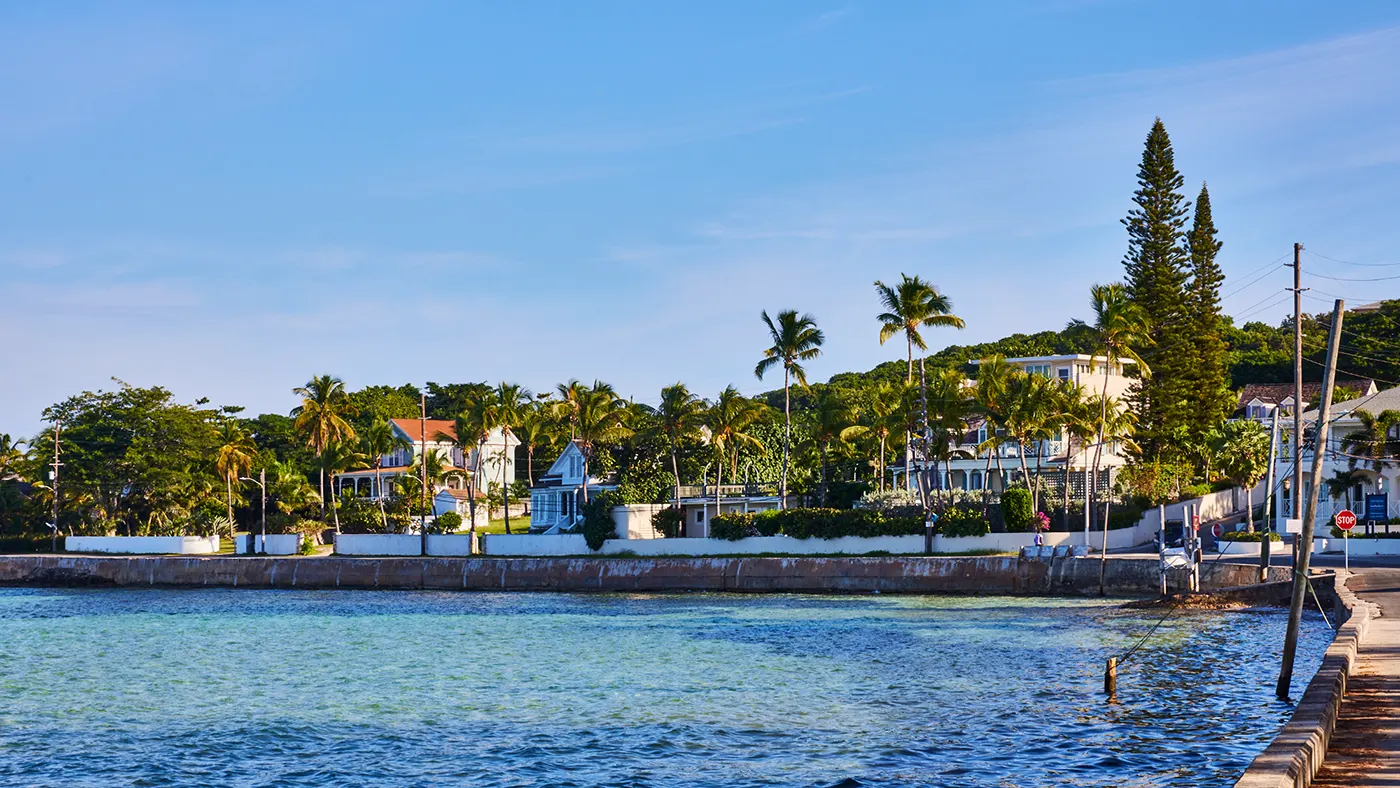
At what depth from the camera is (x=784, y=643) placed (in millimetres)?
37094

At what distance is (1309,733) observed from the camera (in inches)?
560

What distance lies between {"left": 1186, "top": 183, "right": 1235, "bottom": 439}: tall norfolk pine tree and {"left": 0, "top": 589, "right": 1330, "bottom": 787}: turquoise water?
112ft

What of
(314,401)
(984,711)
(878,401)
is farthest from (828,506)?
(984,711)

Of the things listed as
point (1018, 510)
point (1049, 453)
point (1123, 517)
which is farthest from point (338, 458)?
point (1123, 517)

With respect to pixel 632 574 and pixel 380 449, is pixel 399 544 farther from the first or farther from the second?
pixel 632 574

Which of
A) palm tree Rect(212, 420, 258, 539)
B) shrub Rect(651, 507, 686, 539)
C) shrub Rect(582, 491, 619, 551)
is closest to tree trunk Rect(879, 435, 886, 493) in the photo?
shrub Rect(651, 507, 686, 539)

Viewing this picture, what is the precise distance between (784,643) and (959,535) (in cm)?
2204

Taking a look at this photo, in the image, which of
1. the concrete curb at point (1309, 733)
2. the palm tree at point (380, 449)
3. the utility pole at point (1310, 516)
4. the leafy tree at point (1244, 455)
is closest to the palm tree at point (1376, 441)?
the leafy tree at point (1244, 455)

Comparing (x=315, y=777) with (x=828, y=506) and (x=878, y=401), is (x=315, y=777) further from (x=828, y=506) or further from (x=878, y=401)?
(x=878, y=401)

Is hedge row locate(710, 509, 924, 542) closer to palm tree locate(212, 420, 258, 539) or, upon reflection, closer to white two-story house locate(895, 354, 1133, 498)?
white two-story house locate(895, 354, 1133, 498)

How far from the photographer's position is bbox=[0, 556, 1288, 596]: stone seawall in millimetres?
49938

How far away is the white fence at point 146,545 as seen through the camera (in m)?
79.1

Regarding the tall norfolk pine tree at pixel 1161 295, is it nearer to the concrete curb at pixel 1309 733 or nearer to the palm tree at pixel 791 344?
the palm tree at pixel 791 344

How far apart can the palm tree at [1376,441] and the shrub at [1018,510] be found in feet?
51.9
